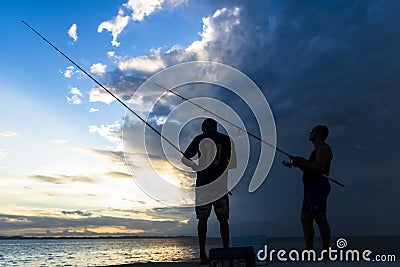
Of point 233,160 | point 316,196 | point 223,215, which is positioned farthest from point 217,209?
point 316,196

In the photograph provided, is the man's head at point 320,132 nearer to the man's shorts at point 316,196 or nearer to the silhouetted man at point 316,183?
the silhouetted man at point 316,183

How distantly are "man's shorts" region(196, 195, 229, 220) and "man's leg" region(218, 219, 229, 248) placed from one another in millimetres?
73

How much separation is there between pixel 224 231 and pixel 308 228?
1.21 metres

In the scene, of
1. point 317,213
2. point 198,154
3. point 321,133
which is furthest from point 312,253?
point 198,154

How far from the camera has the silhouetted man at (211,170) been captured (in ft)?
22.5

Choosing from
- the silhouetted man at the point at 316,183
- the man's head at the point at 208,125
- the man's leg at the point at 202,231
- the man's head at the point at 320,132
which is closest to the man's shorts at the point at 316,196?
the silhouetted man at the point at 316,183

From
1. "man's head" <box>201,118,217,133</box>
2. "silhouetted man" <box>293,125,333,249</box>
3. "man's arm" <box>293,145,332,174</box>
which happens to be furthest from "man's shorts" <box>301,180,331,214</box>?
"man's head" <box>201,118,217,133</box>

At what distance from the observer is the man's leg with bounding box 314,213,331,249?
617 cm

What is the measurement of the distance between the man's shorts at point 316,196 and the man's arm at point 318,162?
0.20 meters

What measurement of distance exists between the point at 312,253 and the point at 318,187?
0.91m

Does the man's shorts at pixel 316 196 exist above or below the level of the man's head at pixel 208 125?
below

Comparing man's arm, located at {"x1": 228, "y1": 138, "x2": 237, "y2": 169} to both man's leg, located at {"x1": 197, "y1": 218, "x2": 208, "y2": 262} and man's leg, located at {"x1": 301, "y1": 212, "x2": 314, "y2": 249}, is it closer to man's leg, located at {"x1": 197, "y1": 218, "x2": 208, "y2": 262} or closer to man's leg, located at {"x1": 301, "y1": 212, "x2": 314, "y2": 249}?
man's leg, located at {"x1": 197, "y1": 218, "x2": 208, "y2": 262}

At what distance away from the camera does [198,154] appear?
7141 mm

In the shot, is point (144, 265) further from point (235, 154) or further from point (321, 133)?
point (321, 133)
